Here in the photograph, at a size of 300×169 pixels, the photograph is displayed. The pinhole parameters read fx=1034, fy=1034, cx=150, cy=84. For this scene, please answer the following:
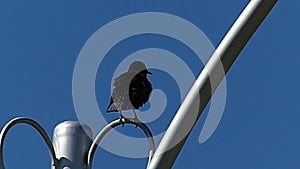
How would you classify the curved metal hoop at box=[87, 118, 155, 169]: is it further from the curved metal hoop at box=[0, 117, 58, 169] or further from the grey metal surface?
the curved metal hoop at box=[0, 117, 58, 169]

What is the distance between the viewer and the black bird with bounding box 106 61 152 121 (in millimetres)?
8409

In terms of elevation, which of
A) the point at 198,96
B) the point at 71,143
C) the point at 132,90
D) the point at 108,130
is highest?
the point at 132,90

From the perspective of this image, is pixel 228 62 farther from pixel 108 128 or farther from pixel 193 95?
pixel 108 128

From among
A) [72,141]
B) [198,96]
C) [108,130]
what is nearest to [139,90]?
[108,130]

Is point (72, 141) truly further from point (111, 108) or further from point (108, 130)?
point (111, 108)

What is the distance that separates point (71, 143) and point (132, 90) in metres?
1.03

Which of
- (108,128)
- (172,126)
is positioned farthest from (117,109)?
(172,126)

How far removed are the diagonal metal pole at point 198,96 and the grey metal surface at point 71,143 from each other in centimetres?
169

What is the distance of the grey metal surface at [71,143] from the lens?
7.85 m

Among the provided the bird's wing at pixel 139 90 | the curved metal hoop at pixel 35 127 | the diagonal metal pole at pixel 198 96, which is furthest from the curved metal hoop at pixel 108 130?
the diagonal metal pole at pixel 198 96

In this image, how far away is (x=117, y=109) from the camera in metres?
8.42

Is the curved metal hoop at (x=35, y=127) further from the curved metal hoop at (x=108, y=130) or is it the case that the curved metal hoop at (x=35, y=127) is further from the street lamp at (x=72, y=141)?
the curved metal hoop at (x=108, y=130)

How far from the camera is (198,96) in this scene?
20.3ft

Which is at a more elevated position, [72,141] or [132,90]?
[132,90]
